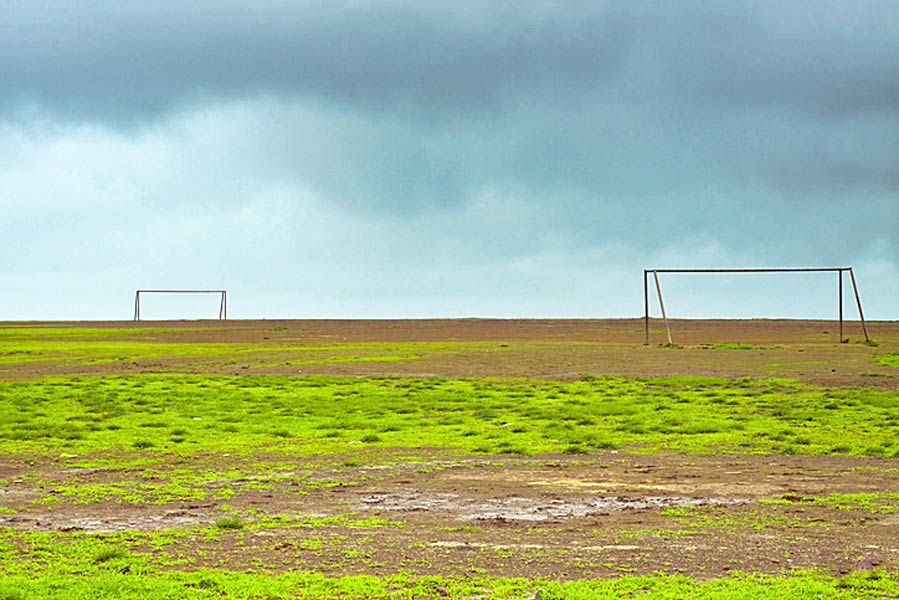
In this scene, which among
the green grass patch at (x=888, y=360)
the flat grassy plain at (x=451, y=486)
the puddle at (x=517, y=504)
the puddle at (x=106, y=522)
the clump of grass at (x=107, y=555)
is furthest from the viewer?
the green grass patch at (x=888, y=360)

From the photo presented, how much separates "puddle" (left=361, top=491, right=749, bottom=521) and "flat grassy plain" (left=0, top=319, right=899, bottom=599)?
0.05 metres

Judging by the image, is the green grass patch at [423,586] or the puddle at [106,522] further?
the puddle at [106,522]

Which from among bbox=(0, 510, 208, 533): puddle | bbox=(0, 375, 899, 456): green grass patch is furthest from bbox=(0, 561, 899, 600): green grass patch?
bbox=(0, 375, 899, 456): green grass patch

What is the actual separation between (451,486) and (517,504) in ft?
5.55

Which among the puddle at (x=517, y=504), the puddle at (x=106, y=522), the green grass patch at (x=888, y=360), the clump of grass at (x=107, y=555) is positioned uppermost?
the green grass patch at (x=888, y=360)

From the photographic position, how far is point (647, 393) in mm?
30406

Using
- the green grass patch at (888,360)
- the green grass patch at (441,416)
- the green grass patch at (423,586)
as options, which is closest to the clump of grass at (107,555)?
the green grass patch at (423,586)

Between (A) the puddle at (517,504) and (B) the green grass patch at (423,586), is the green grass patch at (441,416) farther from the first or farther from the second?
(B) the green grass patch at (423,586)

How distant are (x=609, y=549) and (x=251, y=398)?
1992 centimetres

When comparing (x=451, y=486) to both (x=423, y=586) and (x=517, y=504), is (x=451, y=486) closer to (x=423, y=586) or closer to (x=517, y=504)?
(x=517, y=504)

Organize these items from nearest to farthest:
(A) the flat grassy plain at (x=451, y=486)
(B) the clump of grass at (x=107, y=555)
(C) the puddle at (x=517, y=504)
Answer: (A) the flat grassy plain at (x=451, y=486), (B) the clump of grass at (x=107, y=555), (C) the puddle at (x=517, y=504)

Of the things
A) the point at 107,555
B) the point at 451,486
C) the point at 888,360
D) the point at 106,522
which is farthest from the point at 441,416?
the point at 888,360

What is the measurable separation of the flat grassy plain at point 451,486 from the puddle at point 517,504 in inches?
1.9

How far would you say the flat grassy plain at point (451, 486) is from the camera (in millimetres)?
9594
